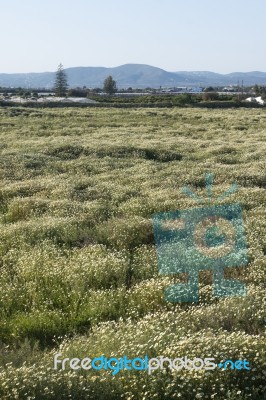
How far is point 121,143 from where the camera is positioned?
1079 inches

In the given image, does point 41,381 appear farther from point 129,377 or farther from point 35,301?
point 35,301

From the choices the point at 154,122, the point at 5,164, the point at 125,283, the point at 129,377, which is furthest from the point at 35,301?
the point at 154,122

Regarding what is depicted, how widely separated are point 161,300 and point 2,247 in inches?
168
